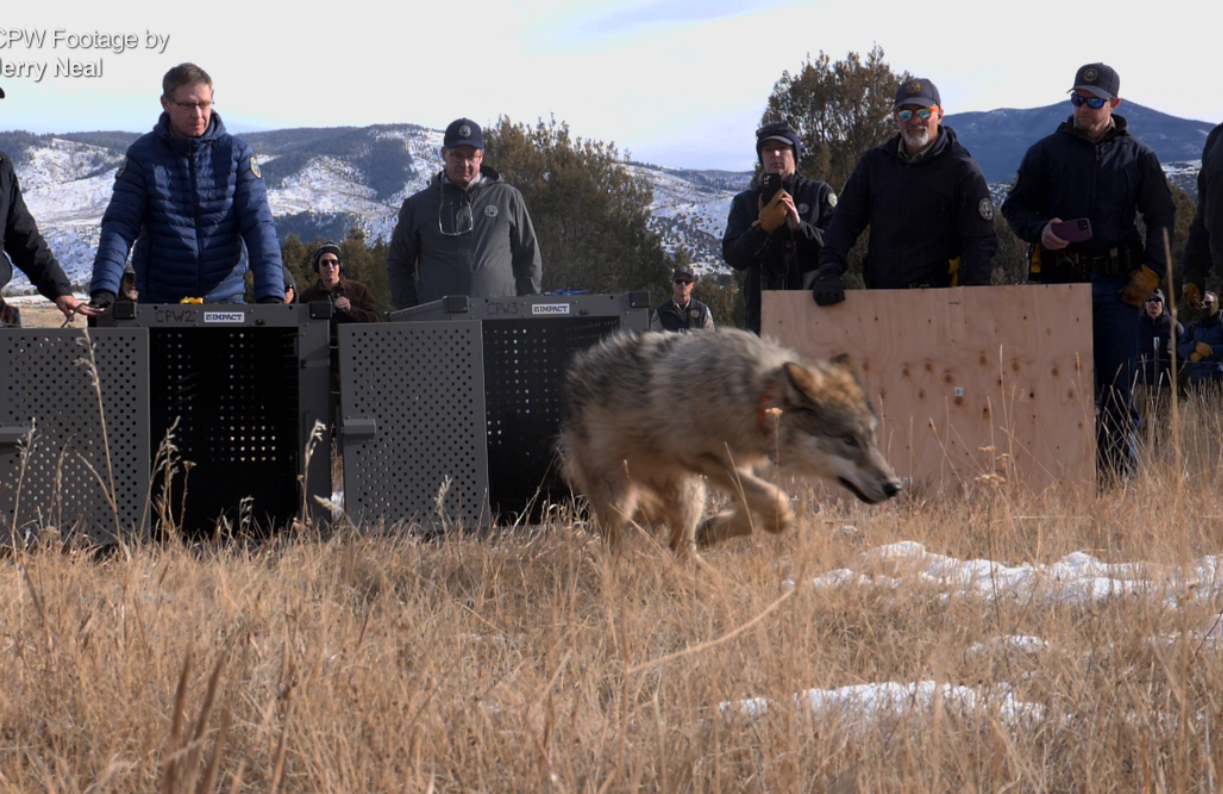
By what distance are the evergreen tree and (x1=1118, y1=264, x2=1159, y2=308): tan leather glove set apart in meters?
26.0

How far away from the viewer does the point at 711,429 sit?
15.8 feet

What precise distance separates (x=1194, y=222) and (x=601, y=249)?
91.4 ft

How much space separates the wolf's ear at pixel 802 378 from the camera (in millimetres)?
4650

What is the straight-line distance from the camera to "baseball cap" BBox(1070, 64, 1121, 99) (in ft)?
22.4

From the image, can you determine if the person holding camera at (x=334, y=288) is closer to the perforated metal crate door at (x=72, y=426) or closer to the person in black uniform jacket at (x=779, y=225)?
the person in black uniform jacket at (x=779, y=225)

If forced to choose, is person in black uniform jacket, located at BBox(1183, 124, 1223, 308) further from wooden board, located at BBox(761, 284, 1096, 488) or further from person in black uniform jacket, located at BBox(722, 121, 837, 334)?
person in black uniform jacket, located at BBox(722, 121, 837, 334)

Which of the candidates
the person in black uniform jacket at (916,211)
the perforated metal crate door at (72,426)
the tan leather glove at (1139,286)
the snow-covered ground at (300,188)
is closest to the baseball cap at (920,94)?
the person in black uniform jacket at (916,211)

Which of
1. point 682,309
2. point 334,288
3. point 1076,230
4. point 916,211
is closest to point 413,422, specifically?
point 916,211

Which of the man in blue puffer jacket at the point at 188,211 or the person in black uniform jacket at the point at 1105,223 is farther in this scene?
the person in black uniform jacket at the point at 1105,223

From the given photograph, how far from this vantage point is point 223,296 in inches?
251

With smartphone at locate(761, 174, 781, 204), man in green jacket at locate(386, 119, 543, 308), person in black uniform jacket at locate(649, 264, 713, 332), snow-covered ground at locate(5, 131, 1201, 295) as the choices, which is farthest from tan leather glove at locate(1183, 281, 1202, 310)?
snow-covered ground at locate(5, 131, 1201, 295)

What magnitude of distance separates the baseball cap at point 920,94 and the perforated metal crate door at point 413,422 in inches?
118

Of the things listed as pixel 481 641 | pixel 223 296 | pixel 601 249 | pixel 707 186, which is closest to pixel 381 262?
pixel 601 249

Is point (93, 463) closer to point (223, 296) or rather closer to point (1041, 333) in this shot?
point (223, 296)
